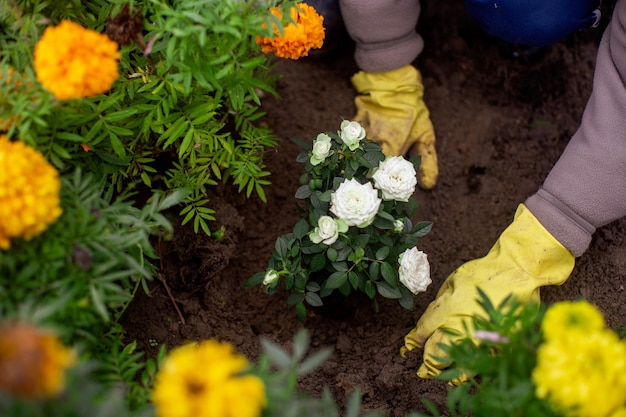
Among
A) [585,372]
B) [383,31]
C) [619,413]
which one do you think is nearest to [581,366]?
[585,372]

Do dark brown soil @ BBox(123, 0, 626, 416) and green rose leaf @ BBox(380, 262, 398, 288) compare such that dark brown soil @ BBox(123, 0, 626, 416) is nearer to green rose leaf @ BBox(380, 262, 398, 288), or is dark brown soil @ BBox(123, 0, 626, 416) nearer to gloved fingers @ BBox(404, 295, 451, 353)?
gloved fingers @ BBox(404, 295, 451, 353)

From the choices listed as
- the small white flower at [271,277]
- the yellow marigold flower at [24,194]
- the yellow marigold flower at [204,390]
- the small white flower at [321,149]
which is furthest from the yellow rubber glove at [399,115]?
the yellow marigold flower at [204,390]

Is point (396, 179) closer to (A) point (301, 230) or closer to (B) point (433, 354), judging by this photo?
(A) point (301, 230)

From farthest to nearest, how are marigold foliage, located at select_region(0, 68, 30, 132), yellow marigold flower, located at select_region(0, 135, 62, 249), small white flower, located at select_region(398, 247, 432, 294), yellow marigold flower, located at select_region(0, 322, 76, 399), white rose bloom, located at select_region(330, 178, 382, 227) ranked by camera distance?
Result: small white flower, located at select_region(398, 247, 432, 294), white rose bloom, located at select_region(330, 178, 382, 227), marigold foliage, located at select_region(0, 68, 30, 132), yellow marigold flower, located at select_region(0, 135, 62, 249), yellow marigold flower, located at select_region(0, 322, 76, 399)

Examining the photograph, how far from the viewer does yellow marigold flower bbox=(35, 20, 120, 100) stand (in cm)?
133

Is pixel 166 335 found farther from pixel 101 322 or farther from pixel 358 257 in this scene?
pixel 358 257

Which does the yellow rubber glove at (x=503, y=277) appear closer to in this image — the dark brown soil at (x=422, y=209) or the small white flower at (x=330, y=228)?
the dark brown soil at (x=422, y=209)

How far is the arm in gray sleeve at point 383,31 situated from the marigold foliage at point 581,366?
5.22 ft

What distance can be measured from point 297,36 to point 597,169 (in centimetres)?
107

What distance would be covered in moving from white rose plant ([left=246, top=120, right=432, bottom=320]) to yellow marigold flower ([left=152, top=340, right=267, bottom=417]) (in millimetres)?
800

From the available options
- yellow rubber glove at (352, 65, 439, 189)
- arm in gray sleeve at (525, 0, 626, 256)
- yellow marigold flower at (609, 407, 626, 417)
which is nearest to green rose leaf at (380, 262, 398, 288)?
arm in gray sleeve at (525, 0, 626, 256)

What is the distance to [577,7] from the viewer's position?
235 centimetres

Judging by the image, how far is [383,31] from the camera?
2451 mm

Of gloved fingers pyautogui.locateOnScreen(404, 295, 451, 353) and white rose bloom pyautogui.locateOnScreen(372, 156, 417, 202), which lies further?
gloved fingers pyautogui.locateOnScreen(404, 295, 451, 353)
